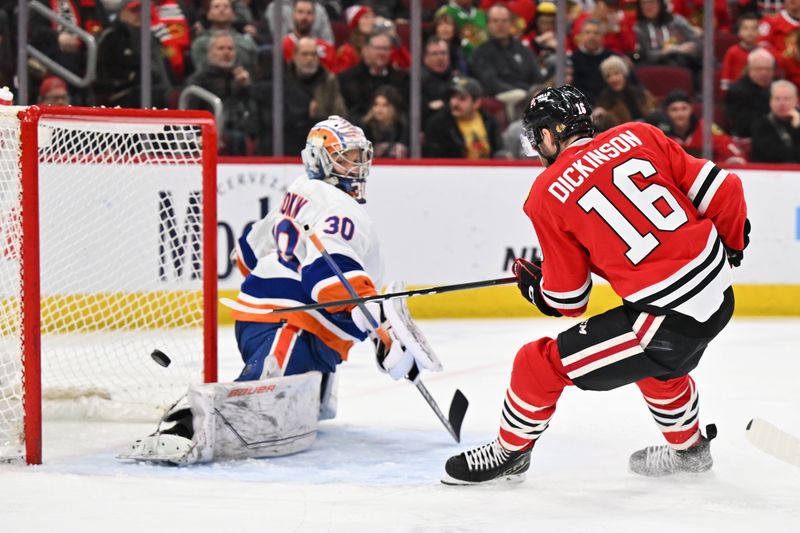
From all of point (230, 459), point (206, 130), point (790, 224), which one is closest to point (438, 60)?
point (790, 224)

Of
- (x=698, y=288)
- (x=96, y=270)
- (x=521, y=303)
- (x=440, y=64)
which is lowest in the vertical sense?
(x=521, y=303)

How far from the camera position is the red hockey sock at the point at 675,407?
2.96 m

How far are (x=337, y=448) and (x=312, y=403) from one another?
0.46 ft

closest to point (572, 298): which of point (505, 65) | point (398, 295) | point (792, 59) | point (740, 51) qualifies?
point (398, 295)

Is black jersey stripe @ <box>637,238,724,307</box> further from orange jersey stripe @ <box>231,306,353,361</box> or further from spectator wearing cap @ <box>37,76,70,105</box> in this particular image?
spectator wearing cap @ <box>37,76,70,105</box>

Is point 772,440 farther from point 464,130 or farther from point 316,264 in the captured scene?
point 464,130

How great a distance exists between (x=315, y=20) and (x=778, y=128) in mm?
2330

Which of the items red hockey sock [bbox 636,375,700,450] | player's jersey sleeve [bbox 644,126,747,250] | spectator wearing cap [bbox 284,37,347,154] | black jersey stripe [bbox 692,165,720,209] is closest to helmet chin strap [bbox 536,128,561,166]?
player's jersey sleeve [bbox 644,126,747,250]

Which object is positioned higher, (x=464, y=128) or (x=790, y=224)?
(x=464, y=128)

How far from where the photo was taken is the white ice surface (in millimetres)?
2619

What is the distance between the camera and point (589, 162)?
2744 millimetres

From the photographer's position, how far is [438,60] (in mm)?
6180

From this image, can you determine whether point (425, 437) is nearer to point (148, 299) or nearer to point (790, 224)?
point (148, 299)

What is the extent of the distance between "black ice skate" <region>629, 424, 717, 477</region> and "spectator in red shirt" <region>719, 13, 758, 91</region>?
3685mm
